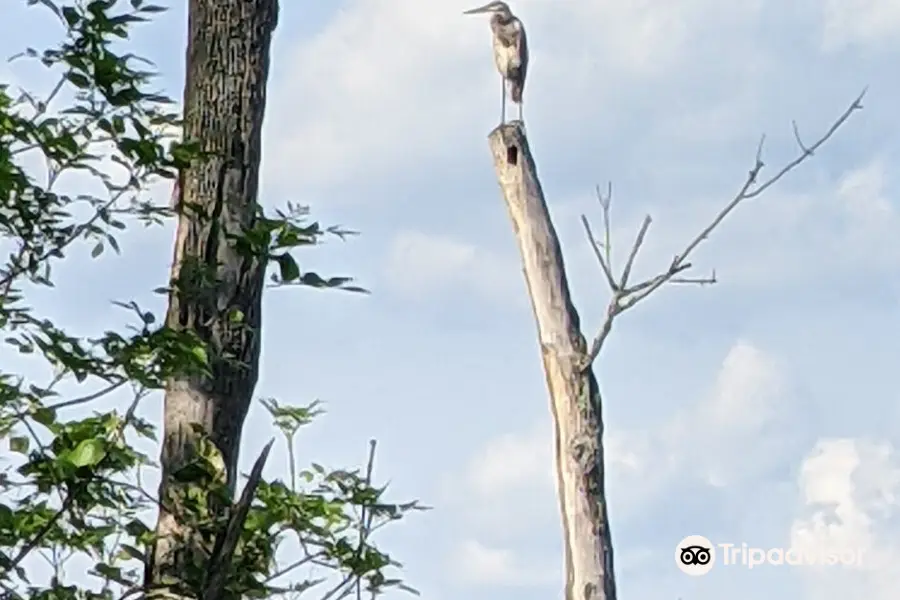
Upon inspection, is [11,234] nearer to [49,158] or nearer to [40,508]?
[49,158]

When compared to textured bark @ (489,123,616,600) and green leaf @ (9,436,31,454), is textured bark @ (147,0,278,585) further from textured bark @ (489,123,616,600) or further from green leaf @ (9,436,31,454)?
textured bark @ (489,123,616,600)

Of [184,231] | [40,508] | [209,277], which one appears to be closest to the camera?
[40,508]

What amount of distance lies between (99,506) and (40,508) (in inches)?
4.5

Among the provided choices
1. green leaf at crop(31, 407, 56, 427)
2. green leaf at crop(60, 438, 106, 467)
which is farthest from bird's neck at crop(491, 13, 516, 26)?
green leaf at crop(60, 438, 106, 467)

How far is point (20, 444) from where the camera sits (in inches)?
101

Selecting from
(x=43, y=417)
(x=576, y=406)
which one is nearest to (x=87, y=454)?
(x=43, y=417)

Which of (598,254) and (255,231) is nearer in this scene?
(255,231)

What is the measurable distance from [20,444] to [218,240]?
549 mm

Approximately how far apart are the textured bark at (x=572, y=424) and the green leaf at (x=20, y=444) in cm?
436

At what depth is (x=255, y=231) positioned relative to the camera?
2641 millimetres

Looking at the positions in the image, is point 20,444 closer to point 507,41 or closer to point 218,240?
point 218,240

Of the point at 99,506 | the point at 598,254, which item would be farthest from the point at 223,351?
the point at 598,254

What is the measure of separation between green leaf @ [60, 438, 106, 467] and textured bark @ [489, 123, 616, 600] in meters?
4.51

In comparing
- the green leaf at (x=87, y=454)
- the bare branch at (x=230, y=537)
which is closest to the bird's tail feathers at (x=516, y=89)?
the bare branch at (x=230, y=537)
